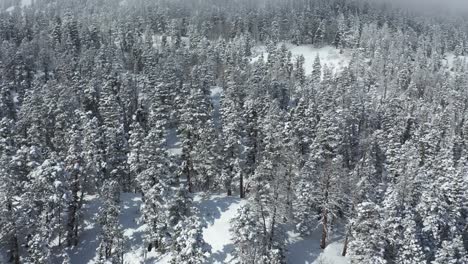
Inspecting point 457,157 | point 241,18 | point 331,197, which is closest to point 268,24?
point 241,18

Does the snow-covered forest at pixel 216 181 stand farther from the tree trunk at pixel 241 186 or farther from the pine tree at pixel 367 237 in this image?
the tree trunk at pixel 241 186

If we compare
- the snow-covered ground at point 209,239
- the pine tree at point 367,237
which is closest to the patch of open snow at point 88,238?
the snow-covered ground at point 209,239

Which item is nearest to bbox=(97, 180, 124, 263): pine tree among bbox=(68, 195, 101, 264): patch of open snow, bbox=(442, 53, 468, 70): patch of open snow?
bbox=(68, 195, 101, 264): patch of open snow

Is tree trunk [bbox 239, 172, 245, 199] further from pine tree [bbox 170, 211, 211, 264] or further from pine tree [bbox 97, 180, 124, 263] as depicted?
pine tree [bbox 97, 180, 124, 263]

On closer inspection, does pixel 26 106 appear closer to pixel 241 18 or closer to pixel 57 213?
pixel 57 213

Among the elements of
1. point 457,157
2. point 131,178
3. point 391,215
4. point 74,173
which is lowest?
point 457,157
